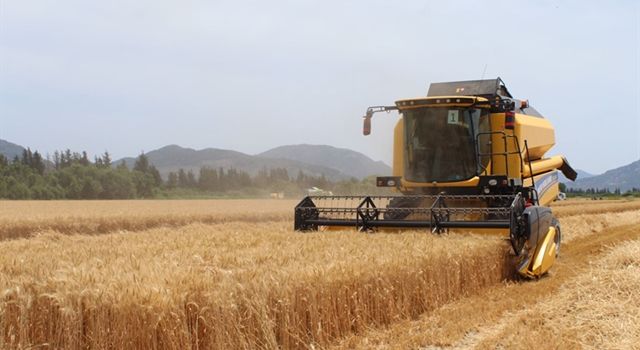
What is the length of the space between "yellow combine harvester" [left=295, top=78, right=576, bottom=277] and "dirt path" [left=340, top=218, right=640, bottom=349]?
160 cm

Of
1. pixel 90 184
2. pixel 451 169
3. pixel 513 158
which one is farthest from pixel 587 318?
pixel 90 184

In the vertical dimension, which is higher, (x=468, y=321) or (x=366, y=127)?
(x=366, y=127)

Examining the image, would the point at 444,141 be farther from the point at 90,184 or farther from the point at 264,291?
the point at 90,184

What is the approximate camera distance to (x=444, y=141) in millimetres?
11039

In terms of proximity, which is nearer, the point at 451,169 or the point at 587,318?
the point at 587,318

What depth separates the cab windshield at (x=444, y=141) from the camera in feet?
35.9

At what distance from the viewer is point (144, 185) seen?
2970 inches

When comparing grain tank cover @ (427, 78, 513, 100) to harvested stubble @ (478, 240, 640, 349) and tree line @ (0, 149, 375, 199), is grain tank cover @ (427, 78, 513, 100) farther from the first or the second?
tree line @ (0, 149, 375, 199)

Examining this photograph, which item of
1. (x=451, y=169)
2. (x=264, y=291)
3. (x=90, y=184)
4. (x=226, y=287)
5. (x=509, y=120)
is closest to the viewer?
(x=226, y=287)

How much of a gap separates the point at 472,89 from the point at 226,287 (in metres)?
8.54

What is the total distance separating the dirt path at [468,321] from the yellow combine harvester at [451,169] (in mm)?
1597

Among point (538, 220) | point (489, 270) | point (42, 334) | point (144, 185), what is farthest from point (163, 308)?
point (144, 185)

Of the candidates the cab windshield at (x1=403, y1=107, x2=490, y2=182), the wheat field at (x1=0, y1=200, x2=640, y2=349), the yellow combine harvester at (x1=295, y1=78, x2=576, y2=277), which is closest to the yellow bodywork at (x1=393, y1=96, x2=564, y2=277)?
the yellow combine harvester at (x1=295, y1=78, x2=576, y2=277)

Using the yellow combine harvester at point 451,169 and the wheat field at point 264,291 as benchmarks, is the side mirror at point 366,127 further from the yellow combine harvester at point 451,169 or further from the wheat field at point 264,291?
the wheat field at point 264,291
